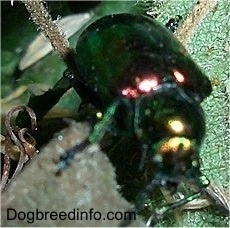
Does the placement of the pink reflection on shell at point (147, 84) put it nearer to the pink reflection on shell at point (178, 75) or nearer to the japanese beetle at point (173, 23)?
the pink reflection on shell at point (178, 75)

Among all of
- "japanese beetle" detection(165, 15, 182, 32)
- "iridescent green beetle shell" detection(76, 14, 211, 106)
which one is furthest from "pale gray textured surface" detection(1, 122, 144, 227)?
"japanese beetle" detection(165, 15, 182, 32)

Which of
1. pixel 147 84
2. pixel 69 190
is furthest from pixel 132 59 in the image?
pixel 69 190

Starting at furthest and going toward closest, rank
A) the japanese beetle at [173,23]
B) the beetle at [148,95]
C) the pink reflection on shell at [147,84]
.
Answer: the japanese beetle at [173,23] < the pink reflection on shell at [147,84] < the beetle at [148,95]

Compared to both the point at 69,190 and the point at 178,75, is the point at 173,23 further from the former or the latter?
the point at 69,190

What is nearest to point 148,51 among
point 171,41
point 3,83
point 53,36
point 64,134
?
point 171,41

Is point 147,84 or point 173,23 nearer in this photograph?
point 147,84

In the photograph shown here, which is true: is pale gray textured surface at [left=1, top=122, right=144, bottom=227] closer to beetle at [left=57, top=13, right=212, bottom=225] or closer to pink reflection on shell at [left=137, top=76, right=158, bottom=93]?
beetle at [left=57, top=13, right=212, bottom=225]

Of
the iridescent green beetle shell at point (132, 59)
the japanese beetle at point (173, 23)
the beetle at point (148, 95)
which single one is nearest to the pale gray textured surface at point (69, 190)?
the beetle at point (148, 95)

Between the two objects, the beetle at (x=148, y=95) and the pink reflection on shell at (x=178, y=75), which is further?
the pink reflection on shell at (x=178, y=75)
